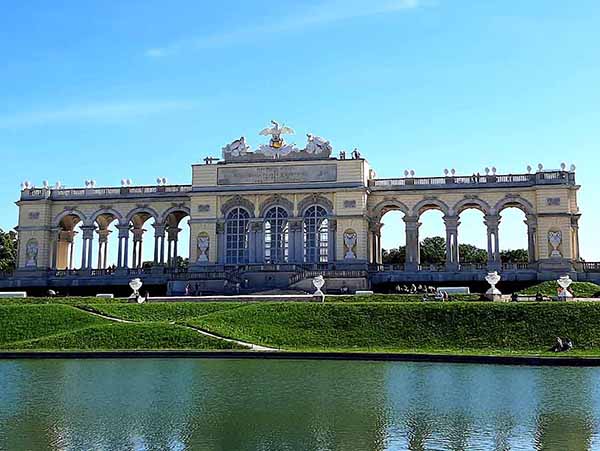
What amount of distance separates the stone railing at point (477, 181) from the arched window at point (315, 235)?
5.24m

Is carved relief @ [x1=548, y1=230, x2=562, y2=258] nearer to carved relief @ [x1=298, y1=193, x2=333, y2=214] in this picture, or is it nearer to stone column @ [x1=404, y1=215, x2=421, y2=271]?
stone column @ [x1=404, y1=215, x2=421, y2=271]

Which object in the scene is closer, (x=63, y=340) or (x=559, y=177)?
(x=63, y=340)

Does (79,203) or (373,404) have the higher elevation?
(79,203)

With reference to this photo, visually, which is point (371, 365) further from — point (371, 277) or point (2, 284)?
point (2, 284)

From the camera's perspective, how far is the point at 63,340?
35000 millimetres

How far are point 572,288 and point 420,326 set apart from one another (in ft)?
64.0

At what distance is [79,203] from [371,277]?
89.5 ft

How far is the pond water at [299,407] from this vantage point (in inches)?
620

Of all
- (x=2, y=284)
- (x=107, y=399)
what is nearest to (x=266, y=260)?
(x=2, y=284)

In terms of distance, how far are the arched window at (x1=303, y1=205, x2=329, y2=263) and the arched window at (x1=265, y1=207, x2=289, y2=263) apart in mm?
1705

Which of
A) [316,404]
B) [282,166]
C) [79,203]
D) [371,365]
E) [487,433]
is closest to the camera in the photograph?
[487,433]

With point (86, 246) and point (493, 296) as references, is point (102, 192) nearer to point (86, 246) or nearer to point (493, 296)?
point (86, 246)

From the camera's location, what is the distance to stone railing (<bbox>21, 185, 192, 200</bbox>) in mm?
66438

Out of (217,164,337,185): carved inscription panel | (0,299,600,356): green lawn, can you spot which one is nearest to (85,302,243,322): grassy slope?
(0,299,600,356): green lawn
